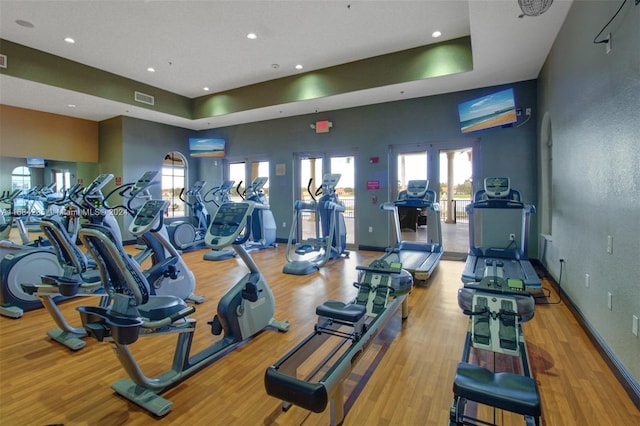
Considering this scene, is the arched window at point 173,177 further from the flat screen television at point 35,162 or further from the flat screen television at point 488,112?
the flat screen television at point 488,112

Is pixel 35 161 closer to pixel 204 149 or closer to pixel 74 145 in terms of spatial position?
pixel 74 145

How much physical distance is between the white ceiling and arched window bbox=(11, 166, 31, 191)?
21.1ft

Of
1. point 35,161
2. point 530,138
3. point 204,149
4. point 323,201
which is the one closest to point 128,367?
point 323,201

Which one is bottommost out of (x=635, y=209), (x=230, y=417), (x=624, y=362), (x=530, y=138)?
(x=230, y=417)

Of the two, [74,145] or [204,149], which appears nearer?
[74,145]

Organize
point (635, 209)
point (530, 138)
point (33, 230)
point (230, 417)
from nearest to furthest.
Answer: point (230, 417) → point (635, 209) → point (530, 138) → point (33, 230)

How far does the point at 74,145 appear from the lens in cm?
850

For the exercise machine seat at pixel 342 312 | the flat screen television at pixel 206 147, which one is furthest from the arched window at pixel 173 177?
the exercise machine seat at pixel 342 312

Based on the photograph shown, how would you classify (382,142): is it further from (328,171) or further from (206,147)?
(206,147)

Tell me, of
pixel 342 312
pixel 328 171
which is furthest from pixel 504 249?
pixel 328 171

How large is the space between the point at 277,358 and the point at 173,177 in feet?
28.4

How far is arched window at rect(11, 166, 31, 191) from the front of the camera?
38.9 feet

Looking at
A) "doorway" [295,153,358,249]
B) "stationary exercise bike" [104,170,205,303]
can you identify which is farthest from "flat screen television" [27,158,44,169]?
"stationary exercise bike" [104,170,205,303]

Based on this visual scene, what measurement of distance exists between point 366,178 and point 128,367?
623 cm
